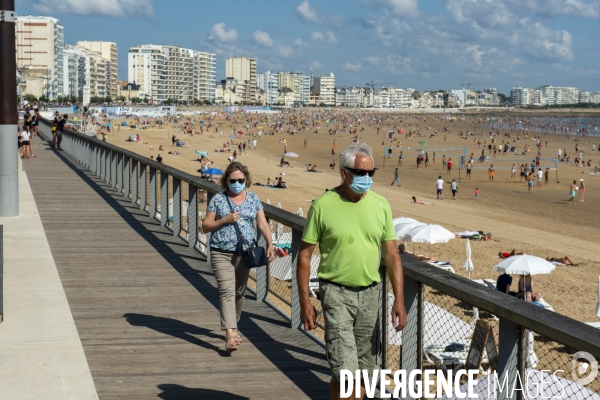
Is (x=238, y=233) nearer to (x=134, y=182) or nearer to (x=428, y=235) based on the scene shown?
(x=134, y=182)

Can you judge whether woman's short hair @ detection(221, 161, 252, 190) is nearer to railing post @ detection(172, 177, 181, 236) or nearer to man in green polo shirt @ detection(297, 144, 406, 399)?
man in green polo shirt @ detection(297, 144, 406, 399)

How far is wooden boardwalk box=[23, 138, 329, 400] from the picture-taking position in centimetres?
527

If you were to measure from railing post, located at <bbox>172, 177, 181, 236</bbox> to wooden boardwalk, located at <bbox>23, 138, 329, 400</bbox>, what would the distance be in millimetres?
158

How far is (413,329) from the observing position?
15.5 ft

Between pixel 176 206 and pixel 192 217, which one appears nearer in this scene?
pixel 192 217

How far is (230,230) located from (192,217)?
4.49 meters

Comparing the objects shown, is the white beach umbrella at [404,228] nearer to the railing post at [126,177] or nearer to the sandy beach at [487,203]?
the sandy beach at [487,203]

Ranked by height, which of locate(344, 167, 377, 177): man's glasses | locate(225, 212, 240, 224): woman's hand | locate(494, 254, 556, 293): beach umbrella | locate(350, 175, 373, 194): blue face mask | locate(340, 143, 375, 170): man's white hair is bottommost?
locate(494, 254, 556, 293): beach umbrella

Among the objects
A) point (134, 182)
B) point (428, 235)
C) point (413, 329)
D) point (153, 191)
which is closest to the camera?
point (413, 329)

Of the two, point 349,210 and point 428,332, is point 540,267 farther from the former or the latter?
point 349,210

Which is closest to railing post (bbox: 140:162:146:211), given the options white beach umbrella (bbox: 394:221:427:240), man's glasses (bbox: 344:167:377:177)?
white beach umbrella (bbox: 394:221:427:240)

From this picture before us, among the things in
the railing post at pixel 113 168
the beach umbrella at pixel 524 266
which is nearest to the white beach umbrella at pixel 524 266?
the beach umbrella at pixel 524 266

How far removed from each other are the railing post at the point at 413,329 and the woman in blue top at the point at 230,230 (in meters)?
1.59

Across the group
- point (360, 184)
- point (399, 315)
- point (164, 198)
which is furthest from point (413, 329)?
point (164, 198)
